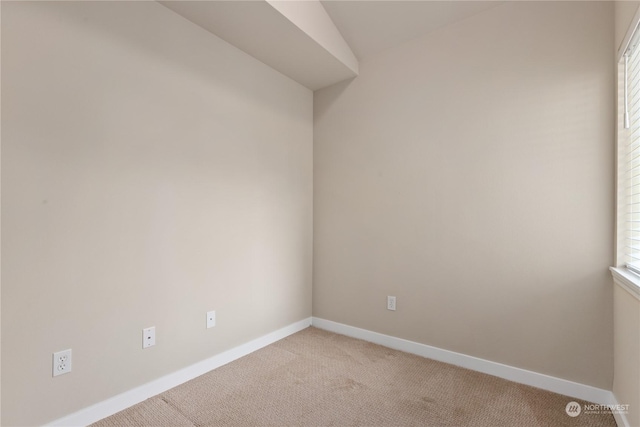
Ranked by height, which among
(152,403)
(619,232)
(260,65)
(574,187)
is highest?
(260,65)

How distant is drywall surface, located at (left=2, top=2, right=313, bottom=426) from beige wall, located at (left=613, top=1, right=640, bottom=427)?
216 centimetres

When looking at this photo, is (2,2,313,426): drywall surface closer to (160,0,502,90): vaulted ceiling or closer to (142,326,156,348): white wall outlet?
(142,326,156,348): white wall outlet

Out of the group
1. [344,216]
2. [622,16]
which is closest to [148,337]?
[344,216]

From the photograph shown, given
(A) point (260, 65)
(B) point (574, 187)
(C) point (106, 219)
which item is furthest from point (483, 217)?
(C) point (106, 219)

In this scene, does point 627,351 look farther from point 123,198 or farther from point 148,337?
point 123,198

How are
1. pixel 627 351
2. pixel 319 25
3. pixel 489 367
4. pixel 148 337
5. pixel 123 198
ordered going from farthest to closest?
pixel 319 25 < pixel 489 367 < pixel 148 337 < pixel 123 198 < pixel 627 351

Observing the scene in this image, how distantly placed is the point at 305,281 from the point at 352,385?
1.16 meters

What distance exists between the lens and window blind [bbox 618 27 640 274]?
1.51 metres

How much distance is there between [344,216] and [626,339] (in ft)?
6.21

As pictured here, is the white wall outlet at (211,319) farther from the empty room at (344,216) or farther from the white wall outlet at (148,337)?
the white wall outlet at (148,337)

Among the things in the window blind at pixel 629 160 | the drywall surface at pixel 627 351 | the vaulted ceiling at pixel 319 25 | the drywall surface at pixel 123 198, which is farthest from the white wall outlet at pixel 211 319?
the window blind at pixel 629 160

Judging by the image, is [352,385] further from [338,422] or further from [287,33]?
[287,33]

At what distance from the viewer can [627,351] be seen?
1472 millimetres

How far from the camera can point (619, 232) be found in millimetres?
1680
